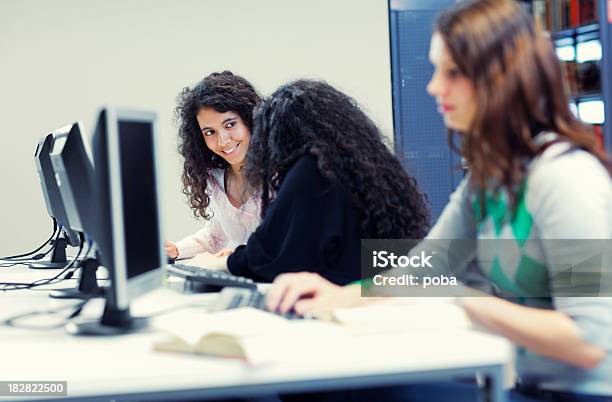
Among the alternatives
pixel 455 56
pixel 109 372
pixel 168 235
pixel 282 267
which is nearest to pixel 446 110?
pixel 455 56

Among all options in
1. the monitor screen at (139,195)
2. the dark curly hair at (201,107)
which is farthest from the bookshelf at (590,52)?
the monitor screen at (139,195)

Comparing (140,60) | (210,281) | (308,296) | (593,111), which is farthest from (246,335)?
(140,60)

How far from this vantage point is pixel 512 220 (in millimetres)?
1145

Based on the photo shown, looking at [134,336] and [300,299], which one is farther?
[300,299]

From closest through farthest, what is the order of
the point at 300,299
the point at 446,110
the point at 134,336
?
the point at 446,110
the point at 134,336
the point at 300,299

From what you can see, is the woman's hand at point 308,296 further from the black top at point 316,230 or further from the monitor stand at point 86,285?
the monitor stand at point 86,285

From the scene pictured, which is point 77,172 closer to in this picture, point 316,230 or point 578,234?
point 316,230

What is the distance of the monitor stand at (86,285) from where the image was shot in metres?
1.82

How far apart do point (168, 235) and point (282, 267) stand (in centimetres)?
264

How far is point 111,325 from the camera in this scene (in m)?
1.37

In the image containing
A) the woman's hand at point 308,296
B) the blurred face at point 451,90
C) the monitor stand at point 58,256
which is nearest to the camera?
the blurred face at point 451,90

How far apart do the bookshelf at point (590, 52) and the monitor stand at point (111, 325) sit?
2.11 meters

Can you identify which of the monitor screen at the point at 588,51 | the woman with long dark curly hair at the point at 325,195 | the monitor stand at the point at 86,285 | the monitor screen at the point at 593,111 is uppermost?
the monitor screen at the point at 588,51

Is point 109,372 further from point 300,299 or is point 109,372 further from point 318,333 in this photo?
point 300,299
